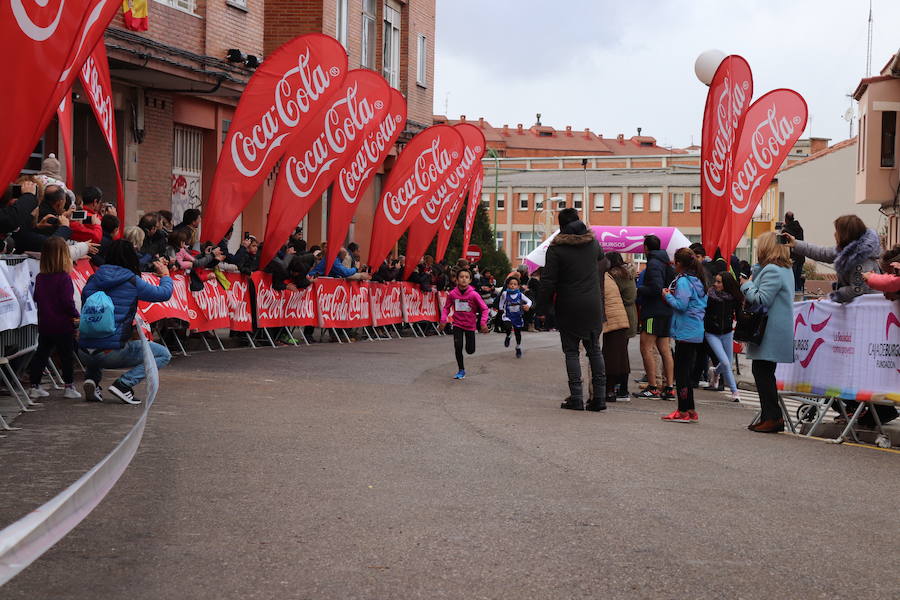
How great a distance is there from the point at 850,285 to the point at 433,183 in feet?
52.3

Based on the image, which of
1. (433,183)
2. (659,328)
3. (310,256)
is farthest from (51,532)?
(433,183)

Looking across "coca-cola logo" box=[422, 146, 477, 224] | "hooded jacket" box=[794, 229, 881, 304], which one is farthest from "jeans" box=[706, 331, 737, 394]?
"coca-cola logo" box=[422, 146, 477, 224]

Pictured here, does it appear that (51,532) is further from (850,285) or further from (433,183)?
(433,183)

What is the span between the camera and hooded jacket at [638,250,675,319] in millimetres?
14578

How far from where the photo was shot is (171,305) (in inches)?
647

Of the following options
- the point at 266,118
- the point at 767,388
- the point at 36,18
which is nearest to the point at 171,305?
the point at 266,118

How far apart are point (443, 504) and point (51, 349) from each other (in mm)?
5815

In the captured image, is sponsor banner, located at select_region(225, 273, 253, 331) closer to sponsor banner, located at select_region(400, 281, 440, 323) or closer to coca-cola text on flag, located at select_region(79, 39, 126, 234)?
coca-cola text on flag, located at select_region(79, 39, 126, 234)

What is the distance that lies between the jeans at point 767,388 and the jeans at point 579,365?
189cm

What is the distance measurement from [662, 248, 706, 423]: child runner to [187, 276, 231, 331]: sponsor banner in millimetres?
7060

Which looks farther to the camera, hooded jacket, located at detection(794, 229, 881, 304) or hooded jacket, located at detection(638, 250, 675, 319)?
hooded jacket, located at detection(638, 250, 675, 319)

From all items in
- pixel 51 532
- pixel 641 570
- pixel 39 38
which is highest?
pixel 39 38

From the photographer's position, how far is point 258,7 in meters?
27.1

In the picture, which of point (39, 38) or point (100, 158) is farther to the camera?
point (100, 158)
